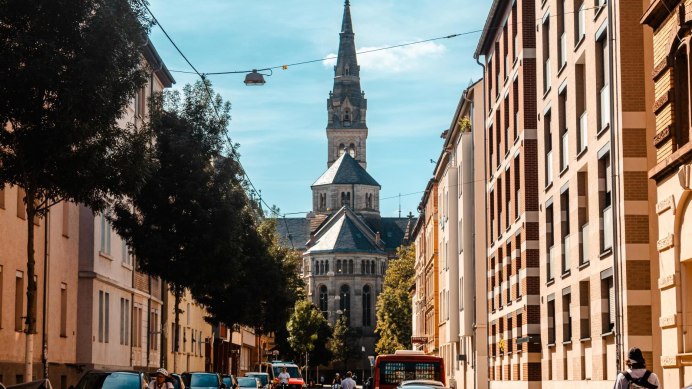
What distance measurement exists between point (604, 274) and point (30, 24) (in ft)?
39.5

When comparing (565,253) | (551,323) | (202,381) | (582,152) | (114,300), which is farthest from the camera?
(114,300)

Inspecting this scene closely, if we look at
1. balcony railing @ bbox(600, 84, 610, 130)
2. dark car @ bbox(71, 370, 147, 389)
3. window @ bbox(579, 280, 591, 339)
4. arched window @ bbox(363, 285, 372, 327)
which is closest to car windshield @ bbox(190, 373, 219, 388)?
window @ bbox(579, 280, 591, 339)

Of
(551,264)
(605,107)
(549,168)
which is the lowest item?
(551,264)

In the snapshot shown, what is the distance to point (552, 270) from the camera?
103 ft

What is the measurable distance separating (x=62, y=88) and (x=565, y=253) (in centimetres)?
1397

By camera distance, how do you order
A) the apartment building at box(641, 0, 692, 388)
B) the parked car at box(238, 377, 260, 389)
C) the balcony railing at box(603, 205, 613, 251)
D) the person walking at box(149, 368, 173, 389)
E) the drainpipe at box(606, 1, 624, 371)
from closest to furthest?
the apartment building at box(641, 0, 692, 388) → the person walking at box(149, 368, 173, 389) → the drainpipe at box(606, 1, 624, 371) → the balcony railing at box(603, 205, 613, 251) → the parked car at box(238, 377, 260, 389)

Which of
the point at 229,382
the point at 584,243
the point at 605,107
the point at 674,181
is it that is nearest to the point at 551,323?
the point at 584,243

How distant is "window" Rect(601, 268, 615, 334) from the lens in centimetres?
2481

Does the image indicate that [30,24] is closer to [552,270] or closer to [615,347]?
[615,347]

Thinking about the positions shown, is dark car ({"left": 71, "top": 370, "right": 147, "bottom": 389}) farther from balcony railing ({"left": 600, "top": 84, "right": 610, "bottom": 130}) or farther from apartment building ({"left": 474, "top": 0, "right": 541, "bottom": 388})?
apartment building ({"left": 474, "top": 0, "right": 541, "bottom": 388})

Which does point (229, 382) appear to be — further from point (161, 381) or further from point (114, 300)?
point (161, 381)

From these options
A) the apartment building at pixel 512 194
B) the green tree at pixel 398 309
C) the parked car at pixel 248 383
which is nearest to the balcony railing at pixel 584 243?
the apartment building at pixel 512 194

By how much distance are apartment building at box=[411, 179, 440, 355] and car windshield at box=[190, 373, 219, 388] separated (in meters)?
36.3

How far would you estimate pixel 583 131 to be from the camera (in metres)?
27.8
